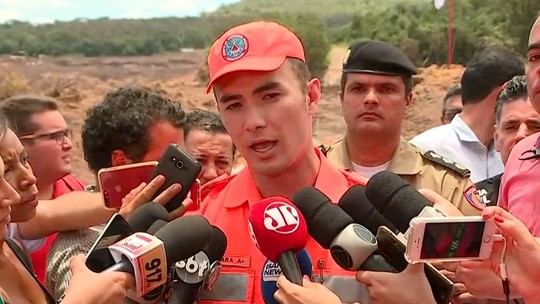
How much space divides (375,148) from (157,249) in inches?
89.3

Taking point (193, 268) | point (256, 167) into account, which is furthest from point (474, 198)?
point (193, 268)

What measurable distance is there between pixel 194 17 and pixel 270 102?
62074 mm

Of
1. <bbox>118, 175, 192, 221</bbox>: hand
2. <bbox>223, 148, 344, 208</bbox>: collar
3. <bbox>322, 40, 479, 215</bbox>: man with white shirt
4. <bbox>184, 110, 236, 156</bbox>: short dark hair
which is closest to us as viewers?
<bbox>118, 175, 192, 221</bbox>: hand

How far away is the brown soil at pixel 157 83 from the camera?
2236 centimetres

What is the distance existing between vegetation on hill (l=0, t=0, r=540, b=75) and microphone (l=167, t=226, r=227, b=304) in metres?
21.9

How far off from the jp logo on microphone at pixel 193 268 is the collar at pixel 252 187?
0.37 metres

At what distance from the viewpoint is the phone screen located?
1938mm

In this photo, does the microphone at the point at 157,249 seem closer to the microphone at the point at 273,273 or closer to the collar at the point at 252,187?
the microphone at the point at 273,273

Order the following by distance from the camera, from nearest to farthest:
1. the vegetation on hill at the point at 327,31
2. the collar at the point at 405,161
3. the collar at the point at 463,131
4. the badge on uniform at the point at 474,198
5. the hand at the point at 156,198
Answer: the hand at the point at 156,198
the badge on uniform at the point at 474,198
the collar at the point at 405,161
the collar at the point at 463,131
the vegetation on hill at the point at 327,31

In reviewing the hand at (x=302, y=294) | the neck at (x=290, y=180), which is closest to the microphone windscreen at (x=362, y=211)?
the hand at (x=302, y=294)

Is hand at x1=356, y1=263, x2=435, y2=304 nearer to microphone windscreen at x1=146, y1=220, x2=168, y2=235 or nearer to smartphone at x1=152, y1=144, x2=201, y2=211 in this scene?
microphone windscreen at x1=146, y1=220, x2=168, y2=235

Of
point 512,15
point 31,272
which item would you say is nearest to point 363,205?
point 31,272

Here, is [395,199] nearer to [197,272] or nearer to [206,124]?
[197,272]

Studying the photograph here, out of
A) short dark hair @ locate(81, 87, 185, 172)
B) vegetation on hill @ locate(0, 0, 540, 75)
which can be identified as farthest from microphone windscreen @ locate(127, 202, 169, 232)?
vegetation on hill @ locate(0, 0, 540, 75)
